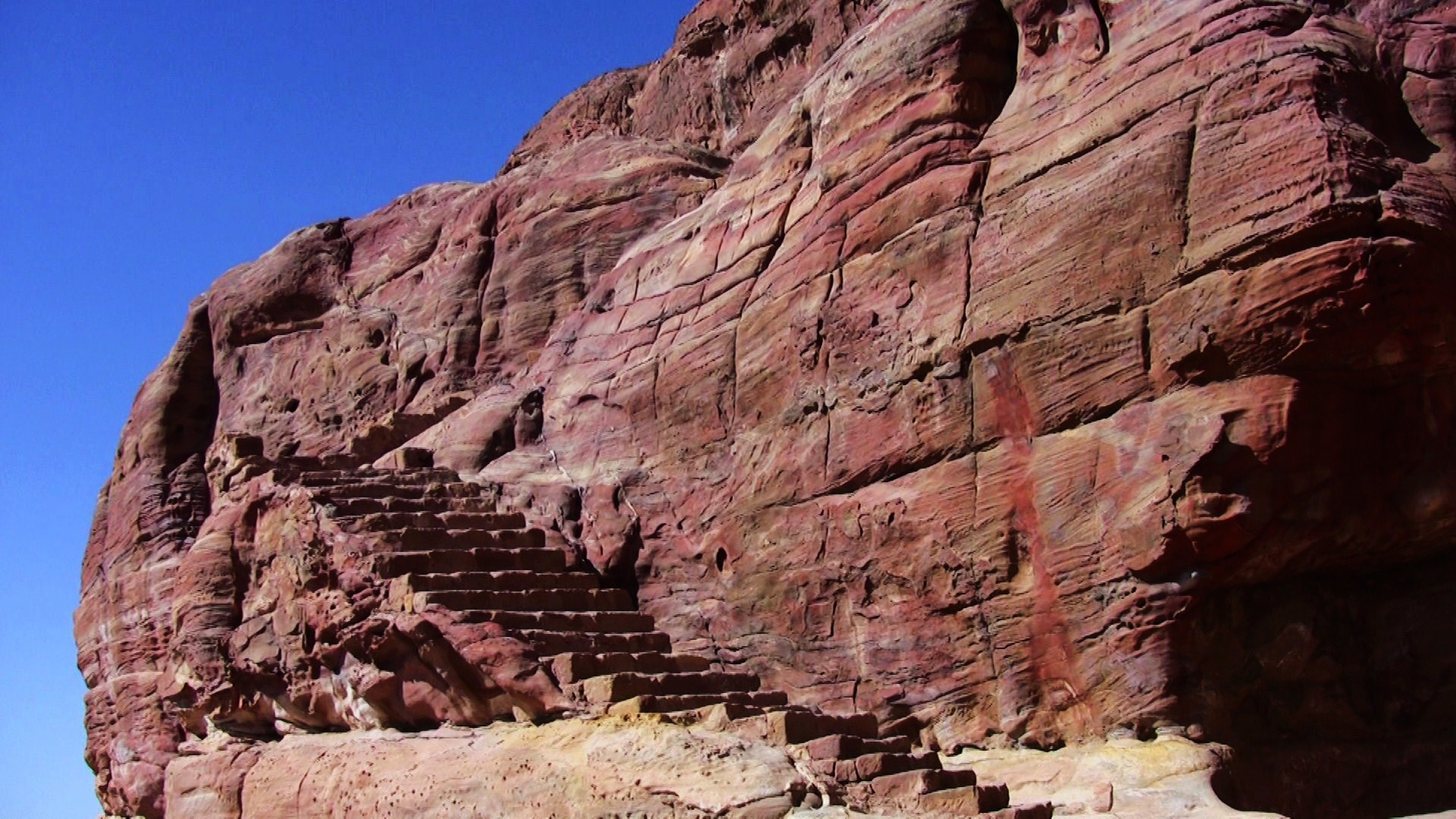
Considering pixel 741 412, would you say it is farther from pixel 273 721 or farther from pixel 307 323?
pixel 307 323

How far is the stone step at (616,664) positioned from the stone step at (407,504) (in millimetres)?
3997

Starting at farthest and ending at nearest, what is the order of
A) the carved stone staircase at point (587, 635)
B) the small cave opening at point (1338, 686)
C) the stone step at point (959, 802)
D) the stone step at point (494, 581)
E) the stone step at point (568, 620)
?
the stone step at point (494, 581), the stone step at point (568, 620), the small cave opening at point (1338, 686), the carved stone staircase at point (587, 635), the stone step at point (959, 802)

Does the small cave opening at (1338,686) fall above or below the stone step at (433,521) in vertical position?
below

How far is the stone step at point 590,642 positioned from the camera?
13.3 m

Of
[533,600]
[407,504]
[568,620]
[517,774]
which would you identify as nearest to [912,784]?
[517,774]

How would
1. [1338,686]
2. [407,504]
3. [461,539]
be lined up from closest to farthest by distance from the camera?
[1338,686], [461,539], [407,504]

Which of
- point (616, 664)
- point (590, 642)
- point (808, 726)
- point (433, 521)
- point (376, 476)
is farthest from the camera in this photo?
point (376, 476)

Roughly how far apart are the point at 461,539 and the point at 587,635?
94.0 inches

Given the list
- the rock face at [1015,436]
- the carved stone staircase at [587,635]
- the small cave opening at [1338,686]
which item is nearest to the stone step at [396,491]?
the carved stone staircase at [587,635]

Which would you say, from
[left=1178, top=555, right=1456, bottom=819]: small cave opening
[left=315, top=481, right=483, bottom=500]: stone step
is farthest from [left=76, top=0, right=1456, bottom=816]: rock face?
[left=315, top=481, right=483, bottom=500]: stone step

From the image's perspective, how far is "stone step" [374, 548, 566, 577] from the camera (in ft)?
47.9

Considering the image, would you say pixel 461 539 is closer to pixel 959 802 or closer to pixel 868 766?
pixel 868 766

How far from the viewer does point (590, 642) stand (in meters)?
13.8

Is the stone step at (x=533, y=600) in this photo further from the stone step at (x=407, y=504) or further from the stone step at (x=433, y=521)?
the stone step at (x=407, y=504)
